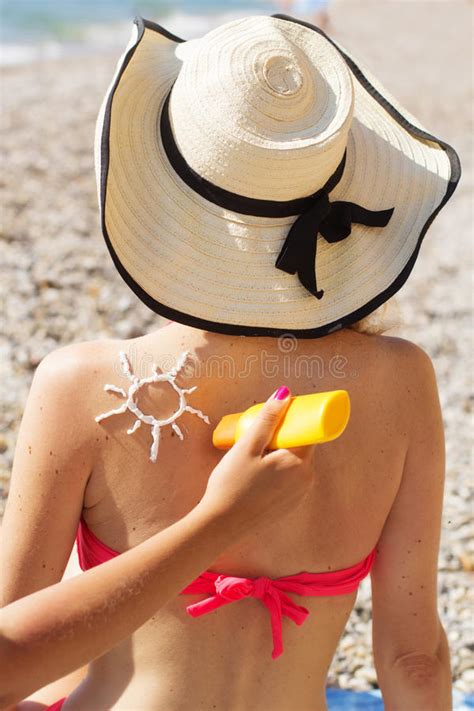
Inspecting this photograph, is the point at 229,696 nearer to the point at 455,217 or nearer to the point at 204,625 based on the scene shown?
the point at 204,625

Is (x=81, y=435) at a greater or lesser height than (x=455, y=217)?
greater

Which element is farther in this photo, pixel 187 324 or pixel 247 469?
pixel 187 324

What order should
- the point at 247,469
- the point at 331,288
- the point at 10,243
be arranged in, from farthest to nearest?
1. the point at 10,243
2. the point at 331,288
3. the point at 247,469

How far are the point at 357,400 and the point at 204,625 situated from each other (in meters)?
0.47

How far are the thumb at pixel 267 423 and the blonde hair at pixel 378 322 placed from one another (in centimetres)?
38

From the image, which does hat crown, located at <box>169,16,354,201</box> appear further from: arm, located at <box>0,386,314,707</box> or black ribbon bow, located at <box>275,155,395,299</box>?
arm, located at <box>0,386,314,707</box>

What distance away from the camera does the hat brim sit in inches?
60.4

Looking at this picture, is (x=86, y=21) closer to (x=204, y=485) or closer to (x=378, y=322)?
(x=378, y=322)

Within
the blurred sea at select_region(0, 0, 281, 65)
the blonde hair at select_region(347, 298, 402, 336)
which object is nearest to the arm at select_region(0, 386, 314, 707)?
the blonde hair at select_region(347, 298, 402, 336)

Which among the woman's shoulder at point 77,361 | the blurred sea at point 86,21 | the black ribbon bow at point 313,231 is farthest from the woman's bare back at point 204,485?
the blurred sea at point 86,21

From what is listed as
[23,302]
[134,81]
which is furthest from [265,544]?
[23,302]

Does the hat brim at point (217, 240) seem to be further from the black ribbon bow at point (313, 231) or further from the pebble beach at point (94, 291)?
the pebble beach at point (94, 291)

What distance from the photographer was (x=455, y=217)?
7.96 m

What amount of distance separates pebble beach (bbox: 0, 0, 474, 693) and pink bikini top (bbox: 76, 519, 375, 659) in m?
0.53
